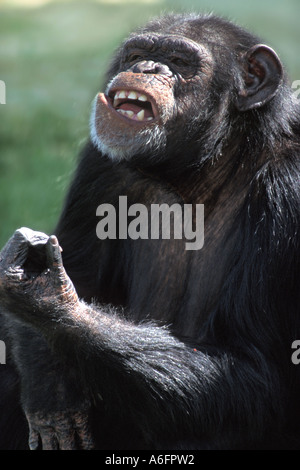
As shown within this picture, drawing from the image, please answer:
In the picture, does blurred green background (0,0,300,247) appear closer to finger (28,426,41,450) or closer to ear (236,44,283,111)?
ear (236,44,283,111)

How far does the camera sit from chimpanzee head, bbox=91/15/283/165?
5.34 m

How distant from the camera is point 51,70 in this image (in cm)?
1303

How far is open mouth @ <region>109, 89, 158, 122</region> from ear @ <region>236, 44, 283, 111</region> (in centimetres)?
55

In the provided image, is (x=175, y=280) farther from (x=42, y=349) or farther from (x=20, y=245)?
(x=20, y=245)

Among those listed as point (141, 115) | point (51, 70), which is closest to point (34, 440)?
point (141, 115)

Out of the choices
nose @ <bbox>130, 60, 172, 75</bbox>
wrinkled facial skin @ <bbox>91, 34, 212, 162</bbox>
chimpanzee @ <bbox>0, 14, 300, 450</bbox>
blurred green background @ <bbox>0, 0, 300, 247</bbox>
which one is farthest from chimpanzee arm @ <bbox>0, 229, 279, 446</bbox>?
blurred green background @ <bbox>0, 0, 300, 247</bbox>

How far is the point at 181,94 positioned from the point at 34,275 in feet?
5.24

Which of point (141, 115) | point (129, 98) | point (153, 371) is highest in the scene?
point (129, 98)

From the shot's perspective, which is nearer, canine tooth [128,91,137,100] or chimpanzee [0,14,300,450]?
chimpanzee [0,14,300,450]

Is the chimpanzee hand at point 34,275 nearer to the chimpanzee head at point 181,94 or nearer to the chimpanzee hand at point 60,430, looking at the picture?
the chimpanzee hand at point 60,430

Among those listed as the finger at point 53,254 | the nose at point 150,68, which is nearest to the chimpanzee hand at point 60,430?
the finger at point 53,254

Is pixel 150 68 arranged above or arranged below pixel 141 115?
above

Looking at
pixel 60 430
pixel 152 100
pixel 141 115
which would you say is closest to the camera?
pixel 60 430

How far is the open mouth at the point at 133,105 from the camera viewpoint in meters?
5.36
